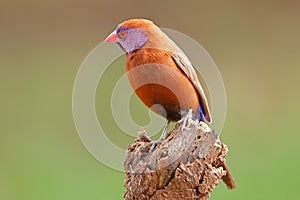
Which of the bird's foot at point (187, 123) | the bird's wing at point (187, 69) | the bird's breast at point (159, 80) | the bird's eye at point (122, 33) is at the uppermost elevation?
the bird's eye at point (122, 33)

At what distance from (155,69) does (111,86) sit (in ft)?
5.95

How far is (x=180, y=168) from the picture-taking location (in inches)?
46.4

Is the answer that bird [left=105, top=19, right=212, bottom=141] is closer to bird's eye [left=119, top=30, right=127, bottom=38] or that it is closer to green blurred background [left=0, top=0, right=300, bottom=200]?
bird's eye [left=119, top=30, right=127, bottom=38]

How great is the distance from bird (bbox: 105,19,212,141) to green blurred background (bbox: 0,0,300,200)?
4.21ft

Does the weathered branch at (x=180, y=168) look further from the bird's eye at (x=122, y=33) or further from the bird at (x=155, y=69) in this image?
the bird's eye at (x=122, y=33)

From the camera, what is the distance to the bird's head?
1.40 m

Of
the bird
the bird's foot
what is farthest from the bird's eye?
the bird's foot

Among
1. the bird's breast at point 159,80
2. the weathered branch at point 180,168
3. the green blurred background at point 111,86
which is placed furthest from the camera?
the green blurred background at point 111,86

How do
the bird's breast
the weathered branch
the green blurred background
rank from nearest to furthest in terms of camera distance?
Result: the weathered branch, the bird's breast, the green blurred background

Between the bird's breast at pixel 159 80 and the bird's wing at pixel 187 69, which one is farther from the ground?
the bird's wing at pixel 187 69

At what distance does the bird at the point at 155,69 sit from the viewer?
4.55ft

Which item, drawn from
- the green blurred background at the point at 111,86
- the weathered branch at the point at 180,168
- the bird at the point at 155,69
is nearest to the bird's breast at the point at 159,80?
the bird at the point at 155,69

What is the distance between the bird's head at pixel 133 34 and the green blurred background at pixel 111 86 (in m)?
1.30
